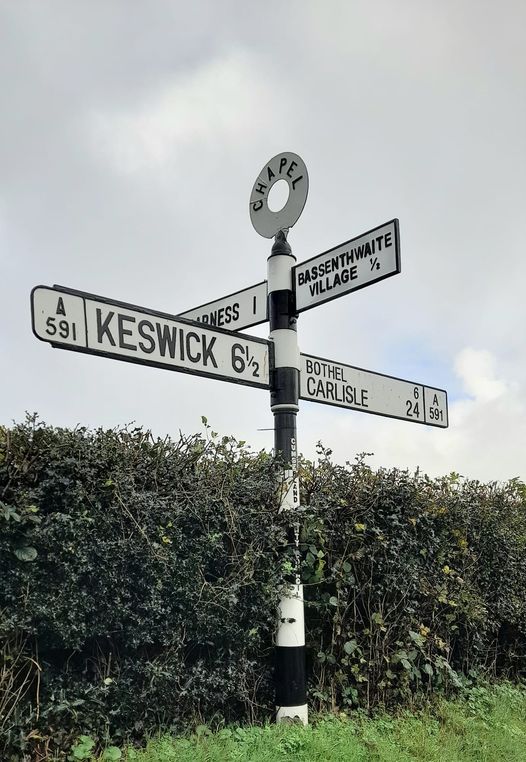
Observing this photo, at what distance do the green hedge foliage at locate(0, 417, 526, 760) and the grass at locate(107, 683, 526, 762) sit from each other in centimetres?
18

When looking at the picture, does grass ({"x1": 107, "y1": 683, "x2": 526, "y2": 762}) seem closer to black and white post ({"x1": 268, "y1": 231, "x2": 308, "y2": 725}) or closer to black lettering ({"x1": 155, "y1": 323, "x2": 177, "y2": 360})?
black and white post ({"x1": 268, "y1": 231, "x2": 308, "y2": 725})

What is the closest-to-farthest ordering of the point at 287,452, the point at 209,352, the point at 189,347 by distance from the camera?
the point at 189,347 < the point at 209,352 < the point at 287,452

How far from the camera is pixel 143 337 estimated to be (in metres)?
4.57

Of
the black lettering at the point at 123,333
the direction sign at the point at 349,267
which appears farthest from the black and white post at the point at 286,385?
the black lettering at the point at 123,333

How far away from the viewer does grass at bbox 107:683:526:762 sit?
424 cm

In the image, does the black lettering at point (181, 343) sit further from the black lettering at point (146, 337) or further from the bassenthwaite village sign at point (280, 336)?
the black lettering at point (146, 337)

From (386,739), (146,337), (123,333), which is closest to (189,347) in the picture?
(146,337)

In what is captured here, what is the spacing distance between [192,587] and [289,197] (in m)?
2.96

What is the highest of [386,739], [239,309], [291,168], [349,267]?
[291,168]

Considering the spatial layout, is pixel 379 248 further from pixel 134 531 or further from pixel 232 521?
pixel 134 531

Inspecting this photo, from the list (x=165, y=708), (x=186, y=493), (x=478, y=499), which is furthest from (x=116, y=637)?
(x=478, y=499)

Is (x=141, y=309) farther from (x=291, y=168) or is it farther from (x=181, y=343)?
(x=291, y=168)

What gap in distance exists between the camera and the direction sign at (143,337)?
4.16 meters

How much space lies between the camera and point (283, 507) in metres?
5.09
